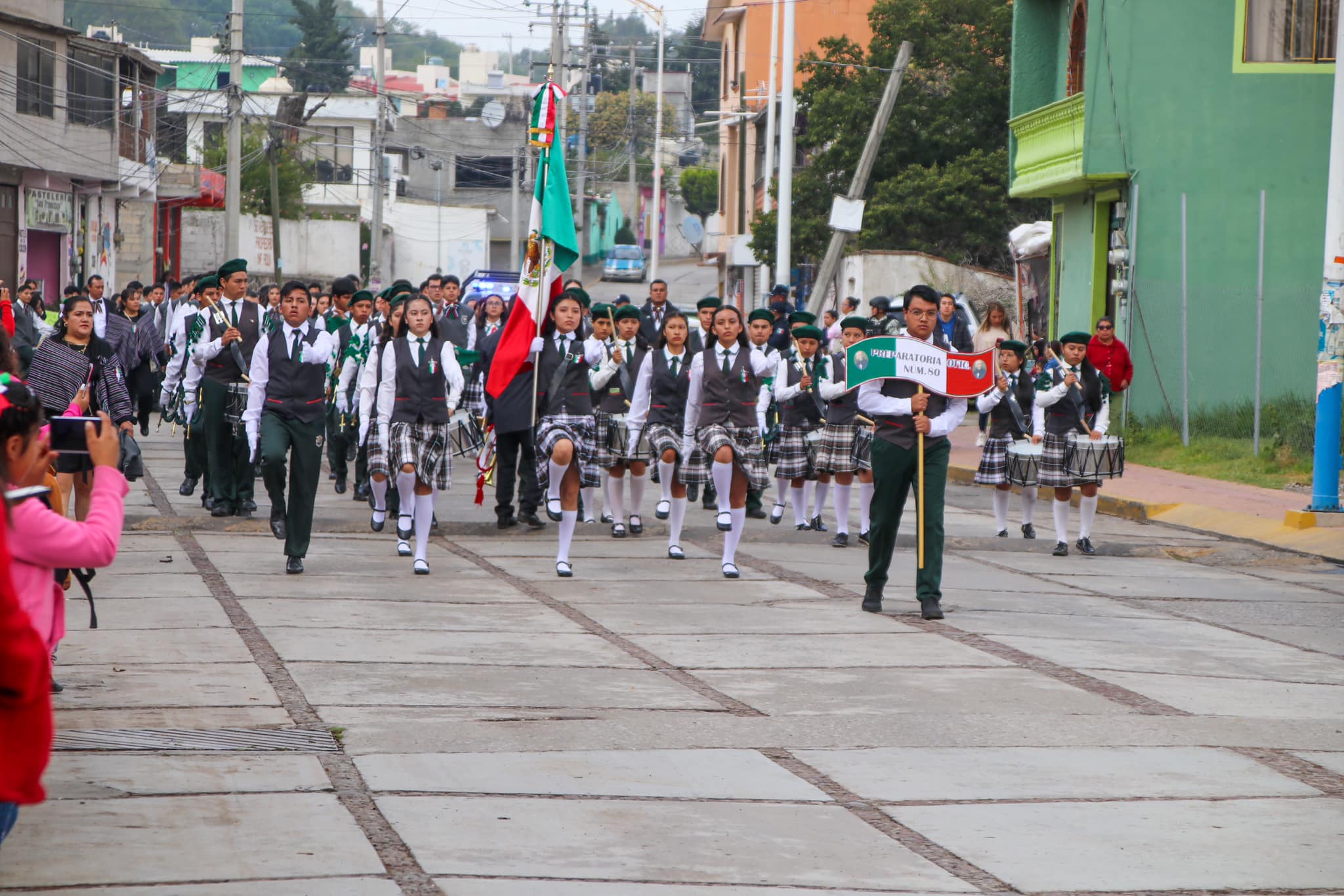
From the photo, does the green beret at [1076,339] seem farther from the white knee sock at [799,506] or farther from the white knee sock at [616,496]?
the white knee sock at [616,496]

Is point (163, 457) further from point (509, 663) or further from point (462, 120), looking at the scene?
point (462, 120)

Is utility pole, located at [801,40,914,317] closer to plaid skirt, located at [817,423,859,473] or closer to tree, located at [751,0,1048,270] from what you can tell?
tree, located at [751,0,1048,270]

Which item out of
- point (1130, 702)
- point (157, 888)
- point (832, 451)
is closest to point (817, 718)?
point (1130, 702)

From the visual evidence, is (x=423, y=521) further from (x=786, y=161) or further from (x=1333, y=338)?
(x=786, y=161)

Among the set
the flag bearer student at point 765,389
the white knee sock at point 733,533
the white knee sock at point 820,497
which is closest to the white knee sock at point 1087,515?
the white knee sock at point 820,497

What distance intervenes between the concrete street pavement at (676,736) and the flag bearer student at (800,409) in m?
2.51

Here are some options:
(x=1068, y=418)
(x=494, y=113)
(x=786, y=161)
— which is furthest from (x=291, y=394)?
(x=494, y=113)

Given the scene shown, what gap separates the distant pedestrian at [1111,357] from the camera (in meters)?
18.9

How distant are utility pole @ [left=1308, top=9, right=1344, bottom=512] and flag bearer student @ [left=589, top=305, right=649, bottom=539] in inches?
238

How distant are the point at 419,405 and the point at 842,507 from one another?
162 inches

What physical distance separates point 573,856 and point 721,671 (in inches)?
133

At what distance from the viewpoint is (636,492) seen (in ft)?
49.0

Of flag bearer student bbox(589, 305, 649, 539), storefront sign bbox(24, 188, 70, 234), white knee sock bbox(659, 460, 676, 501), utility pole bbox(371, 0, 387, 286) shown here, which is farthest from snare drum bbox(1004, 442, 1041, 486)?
utility pole bbox(371, 0, 387, 286)

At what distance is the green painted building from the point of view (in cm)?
2250
